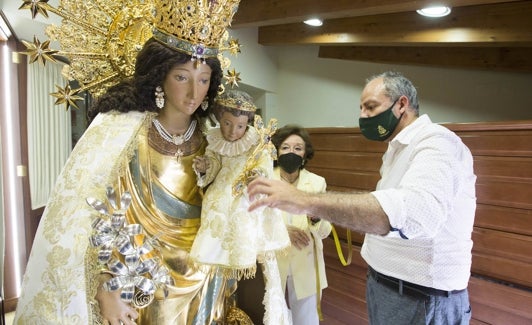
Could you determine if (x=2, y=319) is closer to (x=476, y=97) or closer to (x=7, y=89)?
(x=7, y=89)

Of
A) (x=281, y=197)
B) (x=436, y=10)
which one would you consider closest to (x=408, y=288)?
(x=281, y=197)

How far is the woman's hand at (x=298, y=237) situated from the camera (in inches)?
80.6

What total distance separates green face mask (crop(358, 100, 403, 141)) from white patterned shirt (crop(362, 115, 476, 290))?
0.06 meters

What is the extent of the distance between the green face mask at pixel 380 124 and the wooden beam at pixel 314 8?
112 cm

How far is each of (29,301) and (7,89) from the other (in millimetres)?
2164

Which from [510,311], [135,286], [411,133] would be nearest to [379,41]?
[411,133]

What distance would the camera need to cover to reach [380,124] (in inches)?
59.2

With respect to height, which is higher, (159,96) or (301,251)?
(159,96)

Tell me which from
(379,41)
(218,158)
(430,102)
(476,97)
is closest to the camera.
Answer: (218,158)

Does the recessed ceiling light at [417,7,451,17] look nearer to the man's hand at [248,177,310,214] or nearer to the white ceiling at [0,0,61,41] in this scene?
Answer: the man's hand at [248,177,310,214]

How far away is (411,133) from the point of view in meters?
1.42

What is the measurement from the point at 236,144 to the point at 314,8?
1982 mm

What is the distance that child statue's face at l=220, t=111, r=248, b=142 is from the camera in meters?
1.20

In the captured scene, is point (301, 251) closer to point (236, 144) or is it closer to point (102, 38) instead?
point (236, 144)
